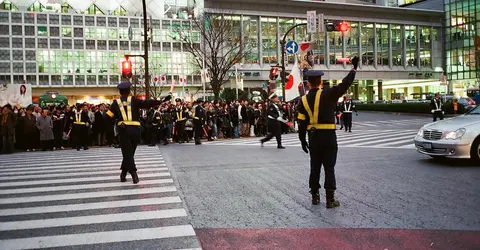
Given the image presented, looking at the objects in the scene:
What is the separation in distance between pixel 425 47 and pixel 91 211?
8115 cm

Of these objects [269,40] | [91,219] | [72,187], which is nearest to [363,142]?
[72,187]

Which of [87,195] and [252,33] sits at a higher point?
[252,33]

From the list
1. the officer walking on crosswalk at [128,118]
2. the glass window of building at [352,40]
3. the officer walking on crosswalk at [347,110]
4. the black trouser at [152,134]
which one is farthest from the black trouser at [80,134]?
the glass window of building at [352,40]

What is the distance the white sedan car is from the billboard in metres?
21.6

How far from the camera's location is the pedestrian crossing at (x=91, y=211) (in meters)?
4.83

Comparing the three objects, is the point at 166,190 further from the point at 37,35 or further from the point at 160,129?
the point at 37,35

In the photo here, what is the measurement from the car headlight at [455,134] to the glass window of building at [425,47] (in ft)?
246

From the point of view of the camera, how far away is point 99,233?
5.12m

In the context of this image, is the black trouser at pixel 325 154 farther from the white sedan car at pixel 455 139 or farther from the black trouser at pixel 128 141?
the white sedan car at pixel 455 139

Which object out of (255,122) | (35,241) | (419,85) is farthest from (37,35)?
(35,241)

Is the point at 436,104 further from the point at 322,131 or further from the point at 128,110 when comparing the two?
the point at 322,131

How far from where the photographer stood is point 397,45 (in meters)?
77.7

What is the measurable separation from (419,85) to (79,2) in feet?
204

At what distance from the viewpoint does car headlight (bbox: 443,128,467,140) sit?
31.0ft
